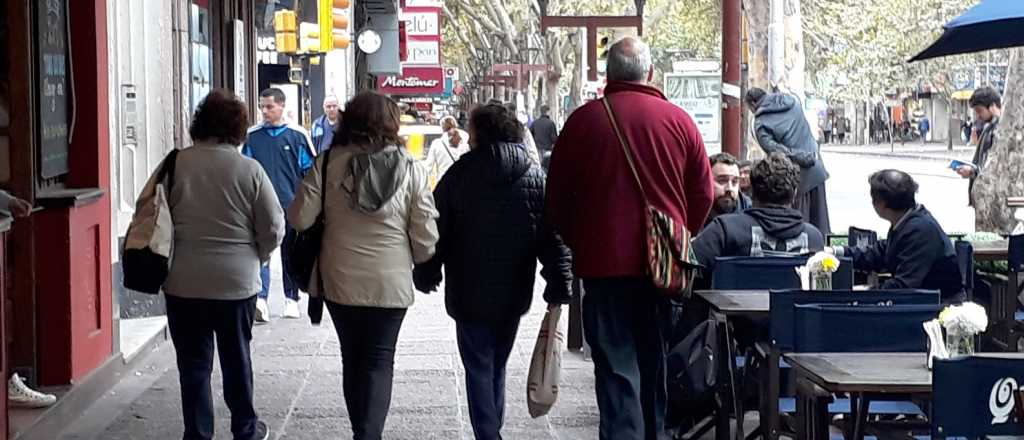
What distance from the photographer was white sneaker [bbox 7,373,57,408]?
27.9ft

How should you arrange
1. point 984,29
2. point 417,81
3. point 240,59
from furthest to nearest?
1. point 417,81
2. point 240,59
3. point 984,29

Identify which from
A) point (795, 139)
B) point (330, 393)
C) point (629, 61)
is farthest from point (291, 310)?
point (629, 61)

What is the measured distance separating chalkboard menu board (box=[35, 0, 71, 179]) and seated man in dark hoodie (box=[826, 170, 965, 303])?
430 centimetres

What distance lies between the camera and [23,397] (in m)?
8.52

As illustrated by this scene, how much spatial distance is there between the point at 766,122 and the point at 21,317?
19.7ft

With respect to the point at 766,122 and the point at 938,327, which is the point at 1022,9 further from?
the point at 766,122

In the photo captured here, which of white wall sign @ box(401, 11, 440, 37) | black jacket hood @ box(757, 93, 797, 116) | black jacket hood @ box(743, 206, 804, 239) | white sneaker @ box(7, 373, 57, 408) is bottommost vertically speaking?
white sneaker @ box(7, 373, 57, 408)

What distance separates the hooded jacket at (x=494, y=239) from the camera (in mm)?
7359

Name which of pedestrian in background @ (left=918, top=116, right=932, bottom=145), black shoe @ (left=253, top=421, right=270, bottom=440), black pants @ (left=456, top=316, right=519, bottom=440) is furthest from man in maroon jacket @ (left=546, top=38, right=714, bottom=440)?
pedestrian in background @ (left=918, top=116, right=932, bottom=145)

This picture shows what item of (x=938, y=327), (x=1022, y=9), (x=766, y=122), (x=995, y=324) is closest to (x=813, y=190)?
(x=766, y=122)

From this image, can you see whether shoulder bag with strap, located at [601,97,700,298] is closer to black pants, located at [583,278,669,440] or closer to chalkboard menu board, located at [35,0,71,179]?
black pants, located at [583,278,669,440]

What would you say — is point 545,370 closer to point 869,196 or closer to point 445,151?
point 445,151

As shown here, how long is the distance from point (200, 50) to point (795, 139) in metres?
5.63

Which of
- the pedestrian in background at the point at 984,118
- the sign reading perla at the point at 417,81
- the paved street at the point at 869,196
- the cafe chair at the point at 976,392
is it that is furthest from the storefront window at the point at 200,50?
the sign reading perla at the point at 417,81
